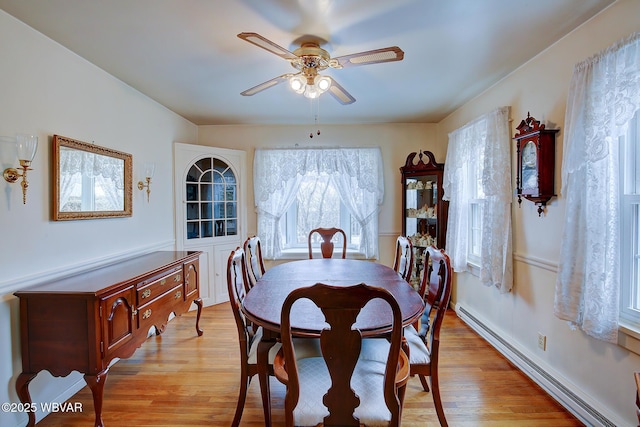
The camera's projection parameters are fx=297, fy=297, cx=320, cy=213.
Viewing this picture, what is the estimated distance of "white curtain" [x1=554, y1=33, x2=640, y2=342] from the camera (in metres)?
1.51

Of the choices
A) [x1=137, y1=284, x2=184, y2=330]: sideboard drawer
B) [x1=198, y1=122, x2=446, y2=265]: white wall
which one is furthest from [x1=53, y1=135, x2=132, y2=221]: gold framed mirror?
[x1=198, y1=122, x2=446, y2=265]: white wall

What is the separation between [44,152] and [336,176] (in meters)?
2.87

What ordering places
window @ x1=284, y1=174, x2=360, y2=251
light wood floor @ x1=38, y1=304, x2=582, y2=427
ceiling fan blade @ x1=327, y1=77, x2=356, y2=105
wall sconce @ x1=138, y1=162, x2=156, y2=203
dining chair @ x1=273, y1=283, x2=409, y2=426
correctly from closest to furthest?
1. dining chair @ x1=273, y1=283, x2=409, y2=426
2. light wood floor @ x1=38, y1=304, x2=582, y2=427
3. ceiling fan blade @ x1=327, y1=77, x2=356, y2=105
4. wall sconce @ x1=138, y1=162, x2=156, y2=203
5. window @ x1=284, y1=174, x2=360, y2=251

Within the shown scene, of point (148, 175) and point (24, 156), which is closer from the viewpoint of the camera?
point (24, 156)

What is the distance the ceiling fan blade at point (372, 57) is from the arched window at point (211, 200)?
242cm

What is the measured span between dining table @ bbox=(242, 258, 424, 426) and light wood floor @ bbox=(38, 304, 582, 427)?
0.60m

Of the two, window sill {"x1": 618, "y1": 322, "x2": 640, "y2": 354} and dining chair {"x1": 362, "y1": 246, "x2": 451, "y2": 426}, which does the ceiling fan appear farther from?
window sill {"x1": 618, "y1": 322, "x2": 640, "y2": 354}

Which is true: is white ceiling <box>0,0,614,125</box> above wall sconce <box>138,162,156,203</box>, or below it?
above

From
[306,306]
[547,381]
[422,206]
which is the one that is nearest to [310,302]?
[306,306]

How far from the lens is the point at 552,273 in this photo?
2.05 meters

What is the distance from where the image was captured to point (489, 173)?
2625 millimetres

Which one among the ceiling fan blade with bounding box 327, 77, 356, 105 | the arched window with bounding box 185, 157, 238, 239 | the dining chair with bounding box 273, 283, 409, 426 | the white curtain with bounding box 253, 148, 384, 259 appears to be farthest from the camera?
the white curtain with bounding box 253, 148, 384, 259

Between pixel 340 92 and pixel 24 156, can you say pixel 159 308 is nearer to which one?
pixel 24 156

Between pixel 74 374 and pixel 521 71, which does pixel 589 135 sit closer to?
pixel 521 71
